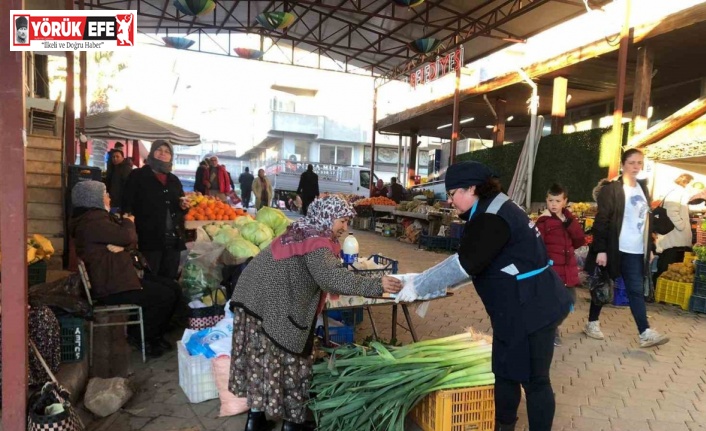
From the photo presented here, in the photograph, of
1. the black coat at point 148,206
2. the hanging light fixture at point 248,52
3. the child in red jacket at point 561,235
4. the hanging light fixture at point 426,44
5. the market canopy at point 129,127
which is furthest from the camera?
the hanging light fixture at point 248,52

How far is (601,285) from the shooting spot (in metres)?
4.73

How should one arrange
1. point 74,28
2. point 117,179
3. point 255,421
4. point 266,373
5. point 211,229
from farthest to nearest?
point 117,179, point 211,229, point 255,421, point 266,373, point 74,28

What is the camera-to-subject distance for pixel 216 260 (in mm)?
4633

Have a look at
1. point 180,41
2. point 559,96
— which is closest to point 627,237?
point 559,96

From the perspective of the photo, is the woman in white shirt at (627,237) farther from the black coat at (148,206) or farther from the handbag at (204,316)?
the black coat at (148,206)

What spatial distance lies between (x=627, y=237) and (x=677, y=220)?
114 inches

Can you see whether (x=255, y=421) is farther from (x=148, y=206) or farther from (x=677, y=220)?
(x=677, y=220)

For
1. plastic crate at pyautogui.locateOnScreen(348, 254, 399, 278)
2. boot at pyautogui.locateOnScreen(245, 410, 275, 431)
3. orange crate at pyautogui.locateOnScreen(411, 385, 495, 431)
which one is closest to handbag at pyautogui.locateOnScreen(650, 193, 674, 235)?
plastic crate at pyautogui.locateOnScreen(348, 254, 399, 278)

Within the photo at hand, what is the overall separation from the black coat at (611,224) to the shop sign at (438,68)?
1018cm

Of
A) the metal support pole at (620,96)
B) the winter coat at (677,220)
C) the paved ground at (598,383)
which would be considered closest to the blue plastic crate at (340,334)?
the paved ground at (598,383)

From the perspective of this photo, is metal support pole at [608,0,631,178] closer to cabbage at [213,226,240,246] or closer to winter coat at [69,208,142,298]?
cabbage at [213,226,240,246]

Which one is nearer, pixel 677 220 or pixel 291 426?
pixel 291 426

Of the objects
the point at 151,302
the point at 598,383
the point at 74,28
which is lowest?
the point at 598,383

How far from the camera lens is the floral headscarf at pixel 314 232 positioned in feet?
8.84
